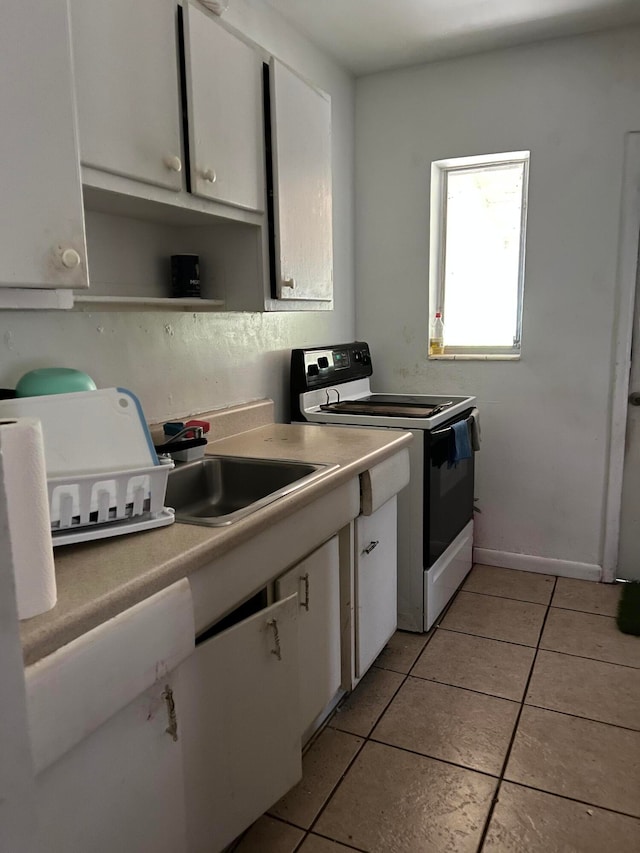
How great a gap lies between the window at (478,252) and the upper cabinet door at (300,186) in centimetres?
102

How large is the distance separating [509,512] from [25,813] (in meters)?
2.83

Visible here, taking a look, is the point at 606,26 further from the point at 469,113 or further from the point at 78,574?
the point at 78,574

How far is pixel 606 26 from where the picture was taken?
2613mm

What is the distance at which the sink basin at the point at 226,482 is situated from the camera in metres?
1.78

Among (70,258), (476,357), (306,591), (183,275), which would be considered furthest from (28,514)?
(476,357)

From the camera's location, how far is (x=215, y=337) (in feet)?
7.30

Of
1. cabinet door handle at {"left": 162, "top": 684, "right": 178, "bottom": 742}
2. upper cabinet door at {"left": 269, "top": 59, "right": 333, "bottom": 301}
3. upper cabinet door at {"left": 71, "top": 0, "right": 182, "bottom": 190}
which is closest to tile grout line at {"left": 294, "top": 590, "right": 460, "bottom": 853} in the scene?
cabinet door handle at {"left": 162, "top": 684, "right": 178, "bottom": 742}

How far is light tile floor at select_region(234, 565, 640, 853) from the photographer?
156 centimetres

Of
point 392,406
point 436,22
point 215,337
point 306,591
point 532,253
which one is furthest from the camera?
point 532,253

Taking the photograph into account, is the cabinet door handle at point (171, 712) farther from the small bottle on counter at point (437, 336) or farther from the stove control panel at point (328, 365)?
the small bottle on counter at point (437, 336)

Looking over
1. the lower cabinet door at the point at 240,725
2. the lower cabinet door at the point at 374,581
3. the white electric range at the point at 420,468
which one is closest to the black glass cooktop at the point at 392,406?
the white electric range at the point at 420,468

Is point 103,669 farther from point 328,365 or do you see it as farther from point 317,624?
point 328,365

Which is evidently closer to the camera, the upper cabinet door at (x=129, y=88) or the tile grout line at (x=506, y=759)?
the upper cabinet door at (x=129, y=88)

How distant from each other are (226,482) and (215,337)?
0.59 meters
